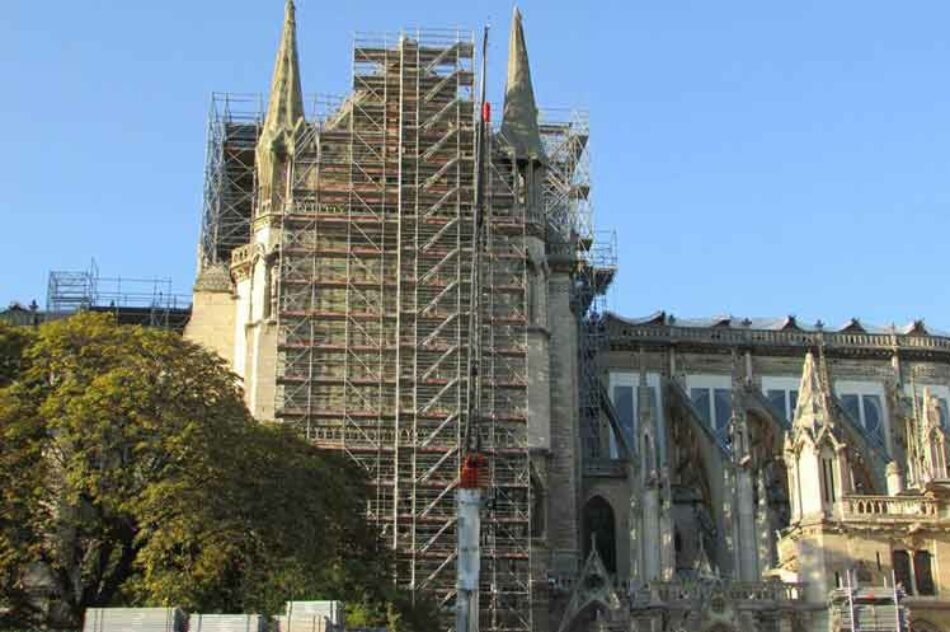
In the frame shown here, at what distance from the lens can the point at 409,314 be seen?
50.7 m

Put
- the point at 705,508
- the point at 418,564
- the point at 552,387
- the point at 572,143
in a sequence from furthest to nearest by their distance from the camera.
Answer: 1. the point at 572,143
2. the point at 705,508
3. the point at 552,387
4. the point at 418,564

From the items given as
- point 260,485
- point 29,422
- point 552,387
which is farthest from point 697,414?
point 29,422

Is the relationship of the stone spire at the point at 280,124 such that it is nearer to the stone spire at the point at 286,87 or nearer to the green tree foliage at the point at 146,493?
the stone spire at the point at 286,87

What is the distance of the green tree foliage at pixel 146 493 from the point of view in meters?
37.5

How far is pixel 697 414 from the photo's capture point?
59.1 meters

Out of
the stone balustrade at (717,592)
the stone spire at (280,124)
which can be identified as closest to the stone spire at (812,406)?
the stone balustrade at (717,592)

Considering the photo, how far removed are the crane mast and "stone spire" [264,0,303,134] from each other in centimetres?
700

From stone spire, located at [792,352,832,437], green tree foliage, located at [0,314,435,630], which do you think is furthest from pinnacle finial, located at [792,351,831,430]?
green tree foliage, located at [0,314,435,630]

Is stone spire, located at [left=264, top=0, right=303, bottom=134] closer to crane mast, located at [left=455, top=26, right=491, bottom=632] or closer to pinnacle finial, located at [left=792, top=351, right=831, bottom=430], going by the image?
crane mast, located at [left=455, top=26, right=491, bottom=632]

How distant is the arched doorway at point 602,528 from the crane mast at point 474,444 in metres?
7.57

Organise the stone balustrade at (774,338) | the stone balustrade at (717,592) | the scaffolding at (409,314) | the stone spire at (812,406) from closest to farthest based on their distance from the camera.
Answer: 1. the stone balustrade at (717,592)
2. the stone spire at (812,406)
3. the scaffolding at (409,314)
4. the stone balustrade at (774,338)

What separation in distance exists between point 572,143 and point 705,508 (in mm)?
17839

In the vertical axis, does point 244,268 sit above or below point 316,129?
below

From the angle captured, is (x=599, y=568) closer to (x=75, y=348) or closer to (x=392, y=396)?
(x=392, y=396)
